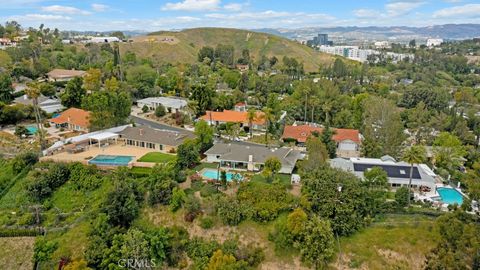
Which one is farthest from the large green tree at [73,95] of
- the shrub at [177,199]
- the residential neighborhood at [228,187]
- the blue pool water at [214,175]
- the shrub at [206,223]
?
the shrub at [206,223]

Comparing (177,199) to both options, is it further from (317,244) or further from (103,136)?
(103,136)

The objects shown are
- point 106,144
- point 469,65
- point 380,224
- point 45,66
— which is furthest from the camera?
point 469,65

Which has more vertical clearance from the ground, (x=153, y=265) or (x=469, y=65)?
(x=469, y=65)

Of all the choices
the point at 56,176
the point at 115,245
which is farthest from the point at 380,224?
the point at 56,176

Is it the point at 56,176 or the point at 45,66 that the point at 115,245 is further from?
the point at 45,66

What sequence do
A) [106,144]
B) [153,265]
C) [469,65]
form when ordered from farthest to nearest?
1. [469,65]
2. [106,144]
3. [153,265]

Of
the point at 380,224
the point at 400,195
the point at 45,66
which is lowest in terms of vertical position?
the point at 380,224

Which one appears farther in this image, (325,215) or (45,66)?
(45,66)
